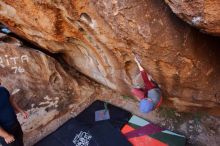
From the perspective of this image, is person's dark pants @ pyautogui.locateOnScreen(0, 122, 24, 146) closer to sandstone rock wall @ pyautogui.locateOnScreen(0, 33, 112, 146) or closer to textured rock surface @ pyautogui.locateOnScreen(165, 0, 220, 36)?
sandstone rock wall @ pyautogui.locateOnScreen(0, 33, 112, 146)

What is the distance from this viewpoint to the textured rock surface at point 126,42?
2.46m

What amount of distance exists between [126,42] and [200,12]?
78 cm

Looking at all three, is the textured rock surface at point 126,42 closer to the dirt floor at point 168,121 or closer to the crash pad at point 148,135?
the dirt floor at point 168,121

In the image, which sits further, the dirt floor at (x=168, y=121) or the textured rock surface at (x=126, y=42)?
the dirt floor at (x=168, y=121)

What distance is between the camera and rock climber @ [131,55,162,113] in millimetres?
2967

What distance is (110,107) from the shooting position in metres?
4.22

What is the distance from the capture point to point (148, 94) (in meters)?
3.08

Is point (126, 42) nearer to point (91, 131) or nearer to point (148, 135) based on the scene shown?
point (148, 135)

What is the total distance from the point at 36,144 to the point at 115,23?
83.5 inches

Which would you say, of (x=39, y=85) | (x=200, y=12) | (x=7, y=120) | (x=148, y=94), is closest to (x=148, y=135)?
(x=148, y=94)

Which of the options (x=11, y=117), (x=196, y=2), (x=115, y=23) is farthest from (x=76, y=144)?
(x=196, y=2)

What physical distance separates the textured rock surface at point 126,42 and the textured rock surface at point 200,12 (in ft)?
0.66

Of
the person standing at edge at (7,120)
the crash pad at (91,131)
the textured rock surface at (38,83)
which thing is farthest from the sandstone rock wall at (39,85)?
the person standing at edge at (7,120)

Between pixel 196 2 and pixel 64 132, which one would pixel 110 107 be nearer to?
pixel 64 132
